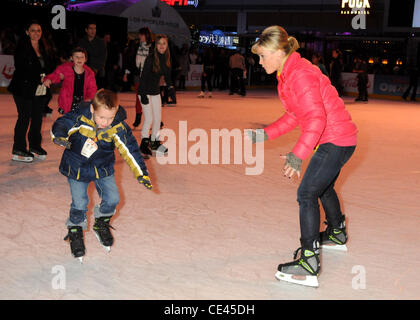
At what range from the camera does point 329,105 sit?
116 inches

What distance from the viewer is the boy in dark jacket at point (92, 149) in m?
3.08

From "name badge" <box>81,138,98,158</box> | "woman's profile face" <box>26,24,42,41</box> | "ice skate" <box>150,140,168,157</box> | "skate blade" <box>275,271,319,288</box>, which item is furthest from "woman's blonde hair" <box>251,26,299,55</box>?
"ice skate" <box>150,140,168,157</box>

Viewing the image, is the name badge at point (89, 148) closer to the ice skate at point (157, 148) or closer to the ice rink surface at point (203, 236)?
the ice rink surface at point (203, 236)

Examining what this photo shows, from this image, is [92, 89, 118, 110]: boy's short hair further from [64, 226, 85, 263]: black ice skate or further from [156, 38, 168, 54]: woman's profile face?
[156, 38, 168, 54]: woman's profile face

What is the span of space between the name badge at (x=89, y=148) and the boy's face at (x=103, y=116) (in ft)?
0.39

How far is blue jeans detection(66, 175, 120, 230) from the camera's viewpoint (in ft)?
10.8

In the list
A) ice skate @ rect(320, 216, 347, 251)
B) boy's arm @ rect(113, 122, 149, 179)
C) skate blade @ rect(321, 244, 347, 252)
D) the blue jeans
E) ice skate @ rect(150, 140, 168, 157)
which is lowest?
ice skate @ rect(150, 140, 168, 157)

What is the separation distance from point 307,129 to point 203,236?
1.35 metres

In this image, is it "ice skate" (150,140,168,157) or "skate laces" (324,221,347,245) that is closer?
"skate laces" (324,221,347,245)

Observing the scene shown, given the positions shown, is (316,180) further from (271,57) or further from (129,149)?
(129,149)

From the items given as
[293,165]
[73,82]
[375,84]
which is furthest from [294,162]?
[375,84]

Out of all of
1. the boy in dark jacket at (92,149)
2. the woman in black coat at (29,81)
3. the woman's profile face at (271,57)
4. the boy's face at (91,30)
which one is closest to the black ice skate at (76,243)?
the boy in dark jacket at (92,149)

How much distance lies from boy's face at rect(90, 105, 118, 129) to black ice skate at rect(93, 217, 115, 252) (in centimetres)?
70
